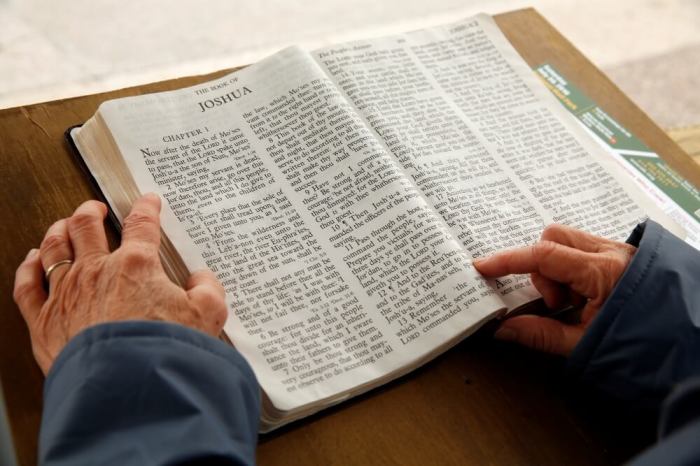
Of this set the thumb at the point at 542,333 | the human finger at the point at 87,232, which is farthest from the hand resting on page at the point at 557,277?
the human finger at the point at 87,232

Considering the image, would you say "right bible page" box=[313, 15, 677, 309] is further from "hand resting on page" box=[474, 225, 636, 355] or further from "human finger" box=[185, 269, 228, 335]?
"human finger" box=[185, 269, 228, 335]

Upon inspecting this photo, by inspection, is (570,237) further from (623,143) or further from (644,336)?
(623,143)

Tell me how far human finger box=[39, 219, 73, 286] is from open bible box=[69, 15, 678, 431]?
0.18 ft

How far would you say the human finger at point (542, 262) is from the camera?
0.59 m

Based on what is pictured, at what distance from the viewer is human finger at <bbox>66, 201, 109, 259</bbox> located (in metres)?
0.56

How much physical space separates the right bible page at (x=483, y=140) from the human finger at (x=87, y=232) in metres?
0.27

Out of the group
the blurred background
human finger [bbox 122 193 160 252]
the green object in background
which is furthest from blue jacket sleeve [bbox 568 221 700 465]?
the blurred background

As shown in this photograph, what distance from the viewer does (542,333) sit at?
587 millimetres

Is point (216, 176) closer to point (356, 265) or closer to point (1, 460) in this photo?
point (356, 265)

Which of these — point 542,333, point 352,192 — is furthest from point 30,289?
point 542,333

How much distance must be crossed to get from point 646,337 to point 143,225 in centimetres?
39

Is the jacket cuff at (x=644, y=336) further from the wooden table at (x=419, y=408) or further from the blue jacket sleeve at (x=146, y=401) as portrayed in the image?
the blue jacket sleeve at (x=146, y=401)

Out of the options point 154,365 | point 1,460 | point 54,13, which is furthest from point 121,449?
point 54,13

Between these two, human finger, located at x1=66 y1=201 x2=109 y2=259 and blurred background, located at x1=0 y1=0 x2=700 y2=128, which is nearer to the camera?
human finger, located at x1=66 y1=201 x2=109 y2=259
